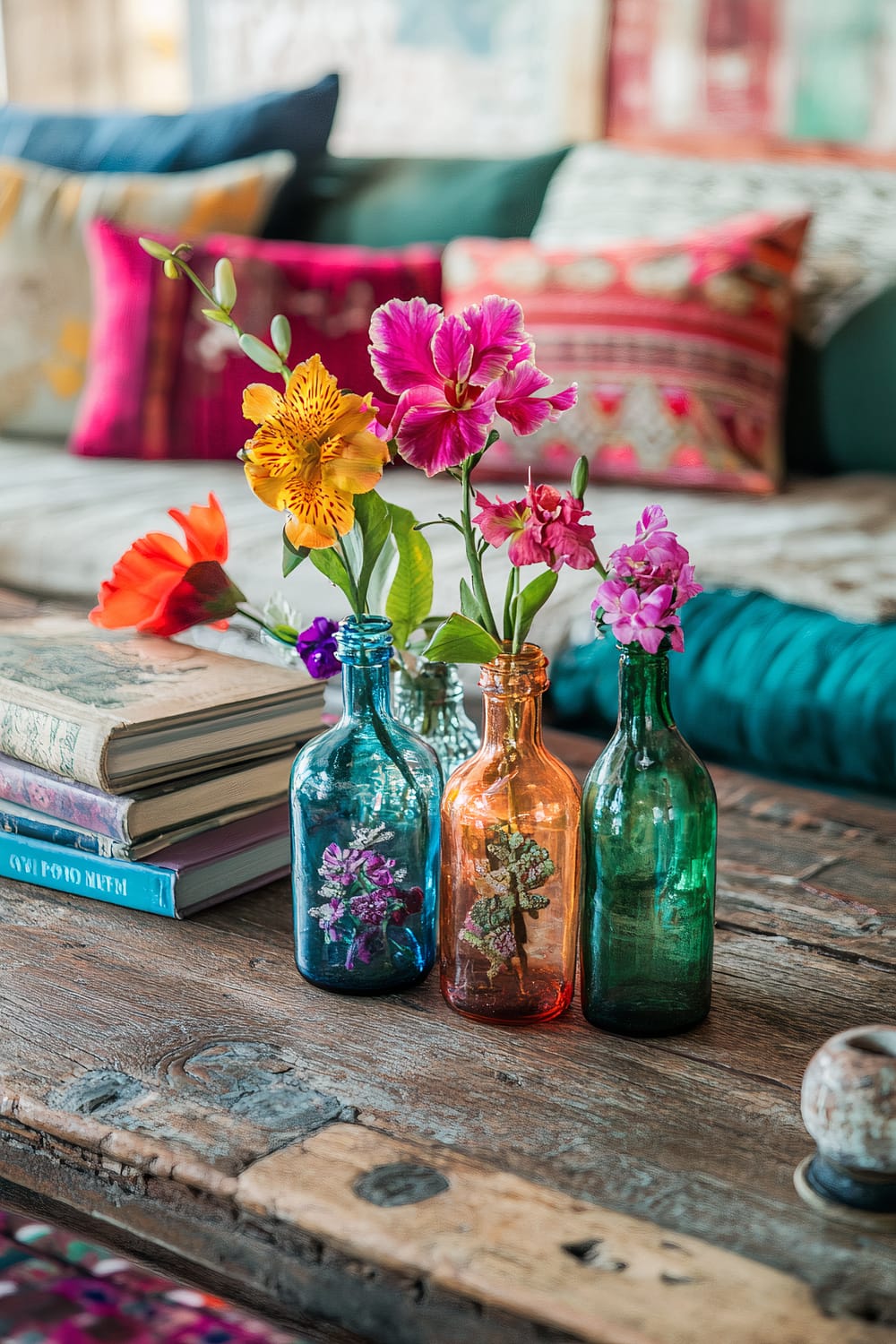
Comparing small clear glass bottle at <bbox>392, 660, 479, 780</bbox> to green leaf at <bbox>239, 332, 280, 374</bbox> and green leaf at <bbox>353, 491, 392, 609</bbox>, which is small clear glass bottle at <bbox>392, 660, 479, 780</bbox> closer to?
green leaf at <bbox>353, 491, 392, 609</bbox>

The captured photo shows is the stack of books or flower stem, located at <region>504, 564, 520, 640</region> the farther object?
the stack of books

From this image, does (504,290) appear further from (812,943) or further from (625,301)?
(812,943)

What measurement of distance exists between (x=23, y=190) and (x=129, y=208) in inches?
7.7

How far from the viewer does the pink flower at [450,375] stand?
666 millimetres

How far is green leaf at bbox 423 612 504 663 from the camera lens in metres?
0.71

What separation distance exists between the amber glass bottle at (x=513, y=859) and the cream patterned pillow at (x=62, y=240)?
1845mm

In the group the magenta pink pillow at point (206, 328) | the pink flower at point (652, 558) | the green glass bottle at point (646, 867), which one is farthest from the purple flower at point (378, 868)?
the magenta pink pillow at point (206, 328)

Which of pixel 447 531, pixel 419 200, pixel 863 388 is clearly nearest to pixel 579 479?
pixel 447 531

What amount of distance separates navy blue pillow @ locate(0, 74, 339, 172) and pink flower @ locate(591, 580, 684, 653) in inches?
82.8

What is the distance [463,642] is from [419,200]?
6.23ft

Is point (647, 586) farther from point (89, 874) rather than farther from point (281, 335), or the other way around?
point (89, 874)

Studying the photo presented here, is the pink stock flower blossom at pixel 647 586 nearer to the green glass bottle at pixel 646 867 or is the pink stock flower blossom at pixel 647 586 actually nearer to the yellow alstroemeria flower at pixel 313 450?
the green glass bottle at pixel 646 867

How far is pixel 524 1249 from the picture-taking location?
0.56 metres

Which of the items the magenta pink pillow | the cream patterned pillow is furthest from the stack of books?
the cream patterned pillow
